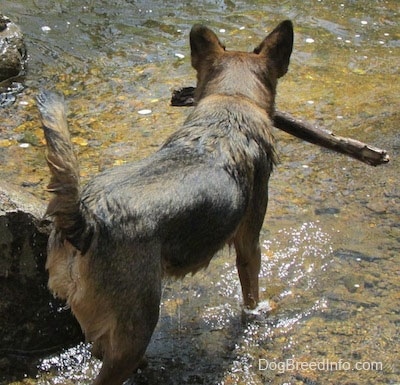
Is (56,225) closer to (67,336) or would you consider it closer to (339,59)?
(67,336)

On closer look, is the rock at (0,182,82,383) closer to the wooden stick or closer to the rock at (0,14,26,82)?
the wooden stick

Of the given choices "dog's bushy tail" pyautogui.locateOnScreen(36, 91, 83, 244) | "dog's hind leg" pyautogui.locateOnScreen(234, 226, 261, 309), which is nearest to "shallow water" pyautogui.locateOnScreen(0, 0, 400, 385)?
"dog's hind leg" pyautogui.locateOnScreen(234, 226, 261, 309)

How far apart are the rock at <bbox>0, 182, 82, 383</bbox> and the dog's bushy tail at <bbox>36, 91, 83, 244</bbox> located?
944 millimetres

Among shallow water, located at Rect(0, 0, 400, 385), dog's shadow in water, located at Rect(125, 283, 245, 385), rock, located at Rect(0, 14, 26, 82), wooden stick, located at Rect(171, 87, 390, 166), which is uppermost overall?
wooden stick, located at Rect(171, 87, 390, 166)

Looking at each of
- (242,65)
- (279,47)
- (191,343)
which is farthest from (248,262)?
(279,47)

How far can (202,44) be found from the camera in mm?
5617

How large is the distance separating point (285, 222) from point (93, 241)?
2909 mm

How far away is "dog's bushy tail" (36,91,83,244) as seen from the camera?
335 centimetres

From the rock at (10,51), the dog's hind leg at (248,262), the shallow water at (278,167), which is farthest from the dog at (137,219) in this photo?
the rock at (10,51)

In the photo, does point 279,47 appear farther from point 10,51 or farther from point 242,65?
point 10,51

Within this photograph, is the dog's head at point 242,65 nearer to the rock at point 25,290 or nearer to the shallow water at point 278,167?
the shallow water at point 278,167

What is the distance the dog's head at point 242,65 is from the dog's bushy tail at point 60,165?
201cm

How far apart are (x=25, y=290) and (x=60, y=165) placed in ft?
5.12

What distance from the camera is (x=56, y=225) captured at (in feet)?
11.9
